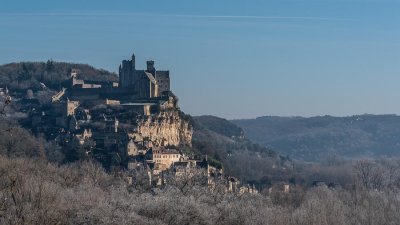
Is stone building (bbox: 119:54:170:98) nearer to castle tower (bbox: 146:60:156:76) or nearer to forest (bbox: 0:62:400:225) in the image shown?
castle tower (bbox: 146:60:156:76)

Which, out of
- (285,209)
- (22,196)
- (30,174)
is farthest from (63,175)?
(22,196)

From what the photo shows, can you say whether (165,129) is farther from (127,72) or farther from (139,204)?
(139,204)

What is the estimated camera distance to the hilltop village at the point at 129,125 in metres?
67.6

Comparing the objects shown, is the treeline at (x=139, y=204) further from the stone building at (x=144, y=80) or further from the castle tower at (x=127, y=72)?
the castle tower at (x=127, y=72)

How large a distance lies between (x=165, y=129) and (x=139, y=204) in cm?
3562

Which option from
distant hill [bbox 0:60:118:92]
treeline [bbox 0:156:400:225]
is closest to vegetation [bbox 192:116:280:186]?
distant hill [bbox 0:60:118:92]

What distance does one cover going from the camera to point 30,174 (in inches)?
1912

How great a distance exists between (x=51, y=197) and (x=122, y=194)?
744 centimetres

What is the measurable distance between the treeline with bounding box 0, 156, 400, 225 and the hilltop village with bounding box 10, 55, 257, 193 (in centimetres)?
733

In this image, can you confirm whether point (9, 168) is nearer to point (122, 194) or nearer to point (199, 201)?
point (122, 194)

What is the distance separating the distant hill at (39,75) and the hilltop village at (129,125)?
6943mm

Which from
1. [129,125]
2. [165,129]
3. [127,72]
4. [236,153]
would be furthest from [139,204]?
[236,153]

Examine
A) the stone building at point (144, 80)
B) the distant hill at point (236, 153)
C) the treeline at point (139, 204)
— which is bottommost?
the treeline at point (139, 204)

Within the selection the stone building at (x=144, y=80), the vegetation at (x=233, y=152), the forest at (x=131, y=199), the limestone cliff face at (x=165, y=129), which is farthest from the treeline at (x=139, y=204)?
the stone building at (x=144, y=80)
